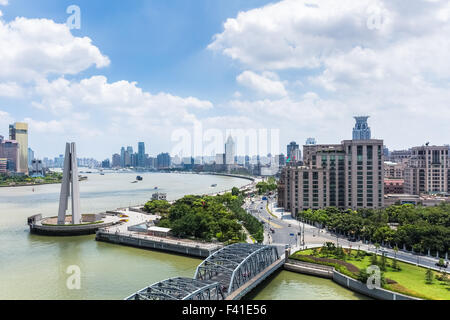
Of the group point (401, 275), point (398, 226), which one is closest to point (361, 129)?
point (398, 226)

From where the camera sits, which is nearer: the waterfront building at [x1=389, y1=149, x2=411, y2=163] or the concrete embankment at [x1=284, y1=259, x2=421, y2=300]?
the concrete embankment at [x1=284, y1=259, x2=421, y2=300]

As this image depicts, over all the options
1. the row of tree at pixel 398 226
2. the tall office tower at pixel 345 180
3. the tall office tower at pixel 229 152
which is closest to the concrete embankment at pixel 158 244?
the row of tree at pixel 398 226

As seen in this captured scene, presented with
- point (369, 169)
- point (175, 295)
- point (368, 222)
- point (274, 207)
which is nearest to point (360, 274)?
point (175, 295)

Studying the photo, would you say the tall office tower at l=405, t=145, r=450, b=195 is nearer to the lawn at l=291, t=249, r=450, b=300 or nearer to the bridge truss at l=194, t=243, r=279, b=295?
the lawn at l=291, t=249, r=450, b=300

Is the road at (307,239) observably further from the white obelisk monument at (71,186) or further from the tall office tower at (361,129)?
the tall office tower at (361,129)

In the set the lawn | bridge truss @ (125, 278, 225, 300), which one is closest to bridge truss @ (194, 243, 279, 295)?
bridge truss @ (125, 278, 225, 300)

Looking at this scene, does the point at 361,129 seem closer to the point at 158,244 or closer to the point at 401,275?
the point at 158,244

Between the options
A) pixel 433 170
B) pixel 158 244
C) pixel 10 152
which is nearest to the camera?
pixel 158 244
